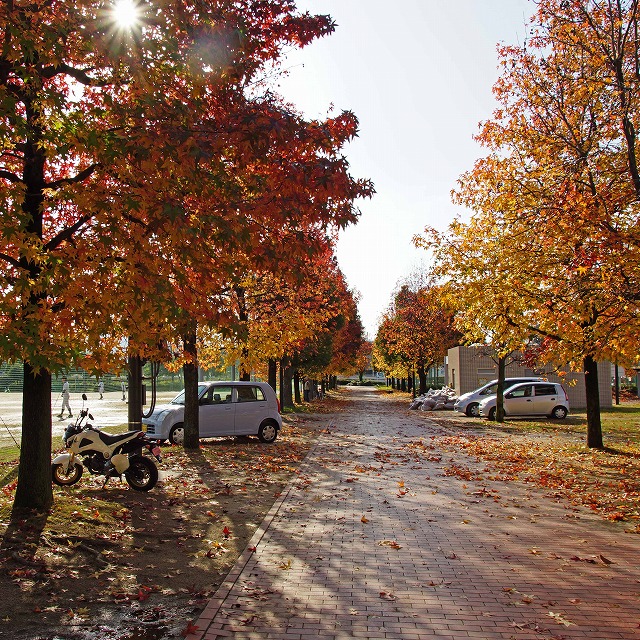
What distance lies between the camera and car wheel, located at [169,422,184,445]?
1717 centimetres

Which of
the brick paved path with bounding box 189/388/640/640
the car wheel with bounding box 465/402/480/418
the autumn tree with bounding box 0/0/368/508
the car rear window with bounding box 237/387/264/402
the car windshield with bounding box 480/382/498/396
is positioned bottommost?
the car wheel with bounding box 465/402/480/418

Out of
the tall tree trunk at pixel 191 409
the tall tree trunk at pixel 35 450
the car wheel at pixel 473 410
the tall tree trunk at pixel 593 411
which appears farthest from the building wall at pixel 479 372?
the tall tree trunk at pixel 35 450

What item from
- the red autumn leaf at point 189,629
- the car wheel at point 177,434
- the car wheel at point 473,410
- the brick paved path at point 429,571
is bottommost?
the car wheel at point 473,410

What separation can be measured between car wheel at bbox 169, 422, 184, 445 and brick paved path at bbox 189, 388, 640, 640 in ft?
21.0

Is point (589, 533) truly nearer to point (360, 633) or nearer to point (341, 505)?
point (341, 505)

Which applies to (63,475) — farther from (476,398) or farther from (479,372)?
(479,372)

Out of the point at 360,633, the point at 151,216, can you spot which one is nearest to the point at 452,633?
the point at 360,633

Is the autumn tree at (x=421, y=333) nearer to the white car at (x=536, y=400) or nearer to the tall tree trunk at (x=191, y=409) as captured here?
the white car at (x=536, y=400)

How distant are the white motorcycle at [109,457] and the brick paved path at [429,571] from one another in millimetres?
2220

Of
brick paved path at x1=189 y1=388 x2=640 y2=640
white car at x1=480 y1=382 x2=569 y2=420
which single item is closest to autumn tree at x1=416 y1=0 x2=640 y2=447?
brick paved path at x1=189 y1=388 x2=640 y2=640

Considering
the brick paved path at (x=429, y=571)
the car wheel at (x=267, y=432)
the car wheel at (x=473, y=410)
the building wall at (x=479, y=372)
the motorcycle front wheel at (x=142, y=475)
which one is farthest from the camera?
the building wall at (x=479, y=372)

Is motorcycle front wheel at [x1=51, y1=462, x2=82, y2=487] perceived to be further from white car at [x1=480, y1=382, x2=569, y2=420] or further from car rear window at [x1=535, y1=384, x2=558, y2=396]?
car rear window at [x1=535, y1=384, x2=558, y2=396]

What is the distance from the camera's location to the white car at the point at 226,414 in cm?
1723

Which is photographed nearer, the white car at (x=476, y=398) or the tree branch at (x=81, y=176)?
the tree branch at (x=81, y=176)
